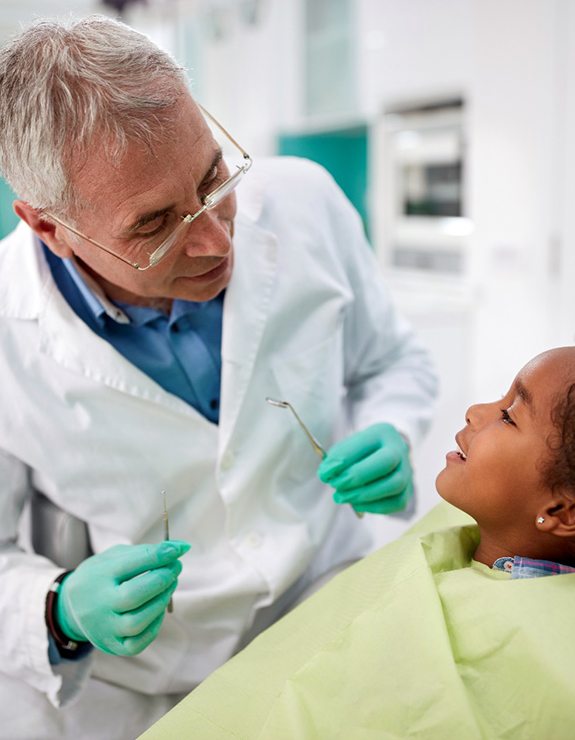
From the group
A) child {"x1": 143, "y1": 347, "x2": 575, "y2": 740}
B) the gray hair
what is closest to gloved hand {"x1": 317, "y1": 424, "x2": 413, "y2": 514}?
child {"x1": 143, "y1": 347, "x2": 575, "y2": 740}

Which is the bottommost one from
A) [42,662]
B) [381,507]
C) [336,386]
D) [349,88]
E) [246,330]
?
[42,662]

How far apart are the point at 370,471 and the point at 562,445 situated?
333mm

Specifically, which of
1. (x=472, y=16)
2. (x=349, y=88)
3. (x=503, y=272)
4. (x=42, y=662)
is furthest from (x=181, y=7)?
(x=42, y=662)

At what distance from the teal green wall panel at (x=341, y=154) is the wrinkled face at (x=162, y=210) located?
370 cm

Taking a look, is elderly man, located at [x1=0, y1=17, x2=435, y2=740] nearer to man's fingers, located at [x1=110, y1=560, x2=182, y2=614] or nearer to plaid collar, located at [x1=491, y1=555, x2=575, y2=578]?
man's fingers, located at [x1=110, y1=560, x2=182, y2=614]

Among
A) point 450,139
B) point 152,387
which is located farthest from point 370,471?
point 450,139

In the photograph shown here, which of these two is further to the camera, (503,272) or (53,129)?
(503,272)

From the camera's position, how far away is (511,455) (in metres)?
1.00

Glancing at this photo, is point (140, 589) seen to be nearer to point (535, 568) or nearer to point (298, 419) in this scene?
point (298, 419)

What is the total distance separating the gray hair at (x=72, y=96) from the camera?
957 mm

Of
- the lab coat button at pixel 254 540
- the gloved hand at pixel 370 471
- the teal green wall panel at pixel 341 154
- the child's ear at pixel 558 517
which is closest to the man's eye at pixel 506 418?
the child's ear at pixel 558 517

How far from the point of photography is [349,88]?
13.5 feet

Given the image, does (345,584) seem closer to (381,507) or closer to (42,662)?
(381,507)

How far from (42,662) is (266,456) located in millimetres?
459
